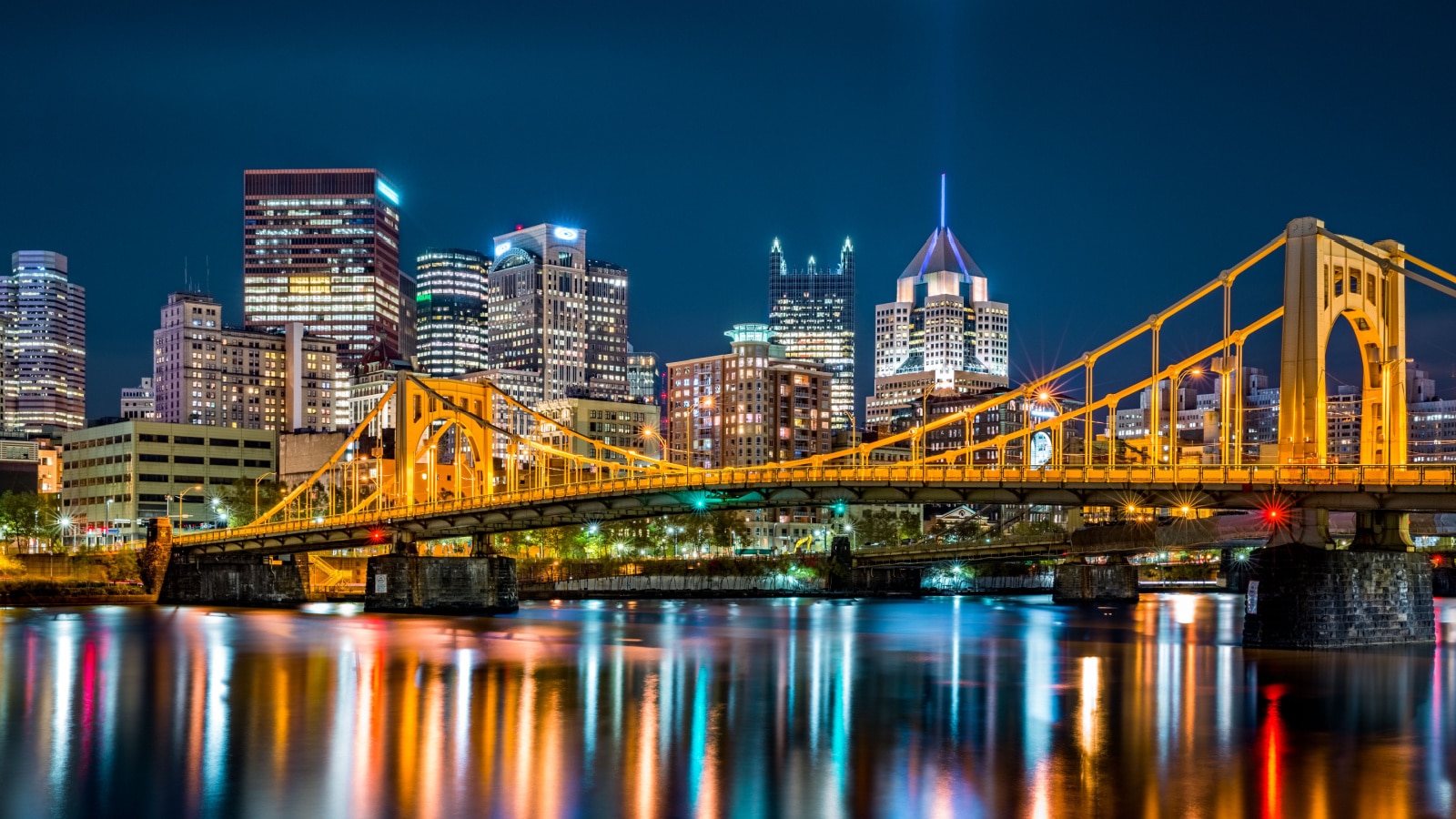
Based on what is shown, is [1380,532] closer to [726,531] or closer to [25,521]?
[726,531]

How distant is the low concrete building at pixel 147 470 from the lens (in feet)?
555

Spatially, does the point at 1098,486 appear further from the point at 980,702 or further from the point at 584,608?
the point at 584,608

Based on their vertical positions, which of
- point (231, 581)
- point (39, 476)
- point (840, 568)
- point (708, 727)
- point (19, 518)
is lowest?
point (840, 568)

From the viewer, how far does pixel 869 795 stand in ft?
92.6

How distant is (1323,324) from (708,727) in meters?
33.5

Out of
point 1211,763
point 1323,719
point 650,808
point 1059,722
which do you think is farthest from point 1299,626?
point 650,808

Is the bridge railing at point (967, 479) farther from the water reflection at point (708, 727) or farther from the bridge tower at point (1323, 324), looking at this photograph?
the water reflection at point (708, 727)

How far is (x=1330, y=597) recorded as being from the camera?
57750 millimetres

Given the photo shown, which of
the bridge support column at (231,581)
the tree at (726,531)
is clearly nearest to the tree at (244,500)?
the bridge support column at (231,581)

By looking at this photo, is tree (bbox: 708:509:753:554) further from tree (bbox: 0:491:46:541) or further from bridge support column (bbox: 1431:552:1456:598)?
bridge support column (bbox: 1431:552:1456:598)

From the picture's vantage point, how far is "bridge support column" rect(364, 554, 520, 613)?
9019cm

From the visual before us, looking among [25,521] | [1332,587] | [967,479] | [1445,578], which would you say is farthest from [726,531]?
[1332,587]

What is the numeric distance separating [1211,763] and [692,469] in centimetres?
4592

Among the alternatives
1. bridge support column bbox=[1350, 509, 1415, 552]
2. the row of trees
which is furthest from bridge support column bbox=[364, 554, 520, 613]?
the row of trees
